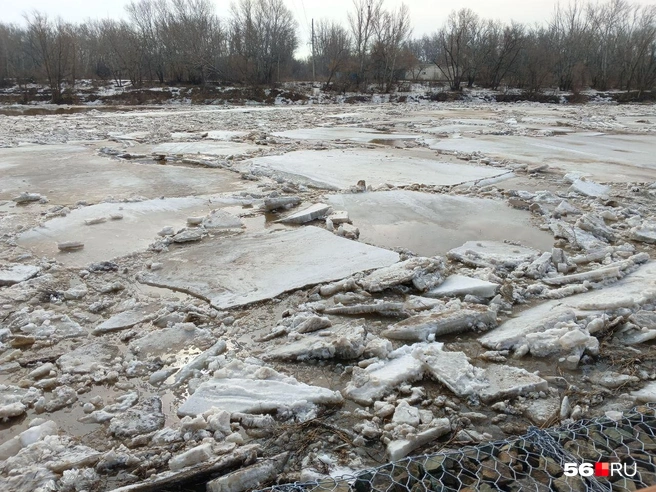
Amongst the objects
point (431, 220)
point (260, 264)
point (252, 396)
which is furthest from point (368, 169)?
point (252, 396)

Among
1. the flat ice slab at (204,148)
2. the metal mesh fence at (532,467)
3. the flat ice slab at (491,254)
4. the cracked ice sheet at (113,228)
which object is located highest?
the flat ice slab at (204,148)

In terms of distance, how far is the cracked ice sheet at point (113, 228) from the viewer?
399cm

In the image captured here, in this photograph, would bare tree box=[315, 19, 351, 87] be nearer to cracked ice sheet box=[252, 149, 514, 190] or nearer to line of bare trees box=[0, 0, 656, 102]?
line of bare trees box=[0, 0, 656, 102]

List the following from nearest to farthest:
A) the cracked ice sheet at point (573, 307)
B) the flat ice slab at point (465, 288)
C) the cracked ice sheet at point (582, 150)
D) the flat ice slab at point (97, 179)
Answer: the cracked ice sheet at point (573, 307) < the flat ice slab at point (465, 288) < the flat ice slab at point (97, 179) < the cracked ice sheet at point (582, 150)

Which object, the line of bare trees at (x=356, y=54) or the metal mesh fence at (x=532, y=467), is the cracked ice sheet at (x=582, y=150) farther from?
the line of bare trees at (x=356, y=54)

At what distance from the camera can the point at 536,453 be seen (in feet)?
5.83

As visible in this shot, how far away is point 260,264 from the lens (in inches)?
148

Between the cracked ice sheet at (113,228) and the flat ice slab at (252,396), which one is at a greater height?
the cracked ice sheet at (113,228)

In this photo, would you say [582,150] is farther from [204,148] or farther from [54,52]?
[54,52]

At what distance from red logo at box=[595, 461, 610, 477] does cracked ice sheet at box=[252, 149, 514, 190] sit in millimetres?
4821

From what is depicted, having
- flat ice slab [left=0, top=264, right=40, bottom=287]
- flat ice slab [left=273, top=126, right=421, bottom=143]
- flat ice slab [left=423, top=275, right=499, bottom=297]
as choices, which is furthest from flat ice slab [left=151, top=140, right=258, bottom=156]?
flat ice slab [left=423, top=275, right=499, bottom=297]

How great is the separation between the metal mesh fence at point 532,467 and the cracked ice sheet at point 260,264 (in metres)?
1.69

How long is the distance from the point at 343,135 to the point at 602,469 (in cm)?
1081

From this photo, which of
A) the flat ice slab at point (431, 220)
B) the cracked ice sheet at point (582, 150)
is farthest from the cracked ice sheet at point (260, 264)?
the cracked ice sheet at point (582, 150)
